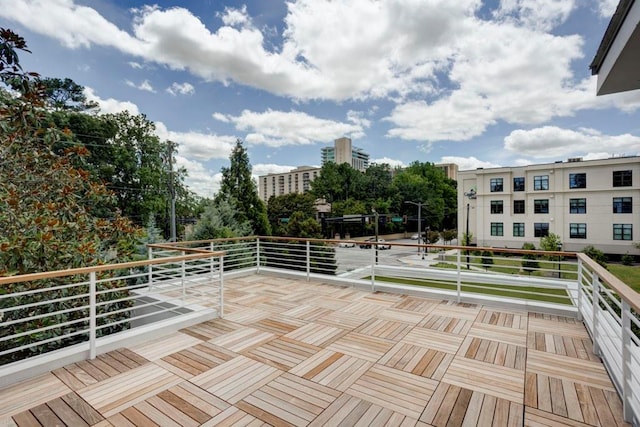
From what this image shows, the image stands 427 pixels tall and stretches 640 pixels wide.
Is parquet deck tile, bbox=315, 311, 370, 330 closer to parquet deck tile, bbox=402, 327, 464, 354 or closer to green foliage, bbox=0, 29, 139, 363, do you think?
parquet deck tile, bbox=402, 327, 464, 354

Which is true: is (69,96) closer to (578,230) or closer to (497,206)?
(497,206)

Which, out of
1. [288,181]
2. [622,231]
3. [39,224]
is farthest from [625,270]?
[288,181]

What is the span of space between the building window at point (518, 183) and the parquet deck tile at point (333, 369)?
25349mm

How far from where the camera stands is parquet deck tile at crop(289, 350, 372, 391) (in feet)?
7.93

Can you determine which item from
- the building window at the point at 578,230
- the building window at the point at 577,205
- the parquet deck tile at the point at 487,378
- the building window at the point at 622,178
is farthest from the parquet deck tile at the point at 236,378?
the building window at the point at 622,178

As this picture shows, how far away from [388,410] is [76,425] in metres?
1.91

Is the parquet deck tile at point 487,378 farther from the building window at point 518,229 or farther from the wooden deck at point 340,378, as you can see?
the building window at point 518,229

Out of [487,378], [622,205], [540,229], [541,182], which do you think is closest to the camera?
[487,378]

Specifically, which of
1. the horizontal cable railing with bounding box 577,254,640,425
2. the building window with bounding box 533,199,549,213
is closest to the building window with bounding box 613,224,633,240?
the building window with bounding box 533,199,549,213

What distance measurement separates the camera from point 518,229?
77.2 ft

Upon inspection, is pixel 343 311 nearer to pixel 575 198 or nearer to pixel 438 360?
pixel 438 360

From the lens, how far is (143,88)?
11781mm

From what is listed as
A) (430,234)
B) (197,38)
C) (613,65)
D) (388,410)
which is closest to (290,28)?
(197,38)

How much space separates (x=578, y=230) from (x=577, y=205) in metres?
1.74
